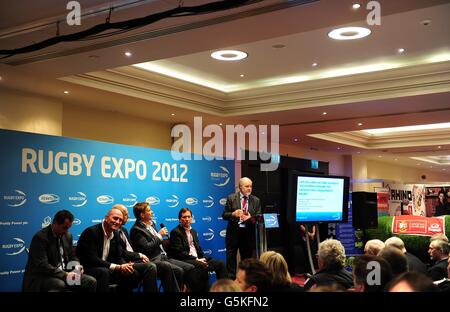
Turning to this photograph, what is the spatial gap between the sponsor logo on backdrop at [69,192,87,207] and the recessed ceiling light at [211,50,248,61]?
7.90 feet

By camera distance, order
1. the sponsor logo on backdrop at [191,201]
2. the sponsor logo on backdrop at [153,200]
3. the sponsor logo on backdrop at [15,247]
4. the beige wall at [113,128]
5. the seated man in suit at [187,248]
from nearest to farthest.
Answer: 1. the sponsor logo on backdrop at [15,247]
2. the seated man in suit at [187,248]
3. the sponsor logo on backdrop at [153,200]
4. the beige wall at [113,128]
5. the sponsor logo on backdrop at [191,201]

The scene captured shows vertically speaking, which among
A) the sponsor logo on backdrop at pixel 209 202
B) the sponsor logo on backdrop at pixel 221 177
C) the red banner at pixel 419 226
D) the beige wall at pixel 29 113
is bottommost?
the red banner at pixel 419 226

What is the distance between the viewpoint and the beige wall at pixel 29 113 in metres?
6.43

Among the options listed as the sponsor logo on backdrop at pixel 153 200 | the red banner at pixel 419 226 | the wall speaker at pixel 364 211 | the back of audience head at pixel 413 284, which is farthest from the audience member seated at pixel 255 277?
the red banner at pixel 419 226

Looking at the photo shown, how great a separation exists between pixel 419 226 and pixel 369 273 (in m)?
5.82

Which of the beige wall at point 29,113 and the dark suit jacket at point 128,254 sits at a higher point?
the beige wall at point 29,113

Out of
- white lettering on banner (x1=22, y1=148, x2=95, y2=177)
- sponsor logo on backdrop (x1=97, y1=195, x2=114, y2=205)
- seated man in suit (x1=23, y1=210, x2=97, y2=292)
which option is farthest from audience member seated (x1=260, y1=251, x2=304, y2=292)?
sponsor logo on backdrop (x1=97, y1=195, x2=114, y2=205)

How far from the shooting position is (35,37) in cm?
482

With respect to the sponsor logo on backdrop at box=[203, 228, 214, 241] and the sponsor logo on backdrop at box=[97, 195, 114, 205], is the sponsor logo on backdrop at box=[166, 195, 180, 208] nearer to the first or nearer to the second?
the sponsor logo on backdrop at box=[203, 228, 214, 241]

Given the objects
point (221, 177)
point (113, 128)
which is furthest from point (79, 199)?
point (221, 177)

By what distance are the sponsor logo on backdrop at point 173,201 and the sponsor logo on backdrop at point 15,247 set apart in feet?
7.62

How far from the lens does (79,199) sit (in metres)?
6.25

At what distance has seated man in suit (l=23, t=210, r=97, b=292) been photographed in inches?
185

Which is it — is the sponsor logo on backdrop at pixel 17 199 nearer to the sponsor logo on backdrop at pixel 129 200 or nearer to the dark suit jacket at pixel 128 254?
the dark suit jacket at pixel 128 254
